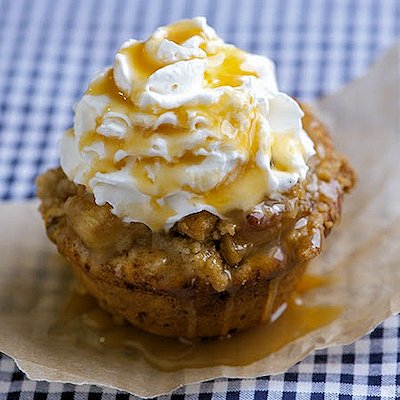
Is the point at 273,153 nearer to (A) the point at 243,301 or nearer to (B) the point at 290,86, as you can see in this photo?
(A) the point at 243,301

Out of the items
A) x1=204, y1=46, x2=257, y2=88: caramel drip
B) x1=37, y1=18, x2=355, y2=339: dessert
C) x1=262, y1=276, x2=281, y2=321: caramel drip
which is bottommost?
x1=262, y1=276, x2=281, y2=321: caramel drip

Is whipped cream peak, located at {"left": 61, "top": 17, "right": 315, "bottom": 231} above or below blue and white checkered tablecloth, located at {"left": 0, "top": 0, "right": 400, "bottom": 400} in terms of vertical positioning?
above

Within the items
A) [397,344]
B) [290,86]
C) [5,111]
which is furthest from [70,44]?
[397,344]

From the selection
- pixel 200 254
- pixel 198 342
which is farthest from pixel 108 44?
pixel 200 254

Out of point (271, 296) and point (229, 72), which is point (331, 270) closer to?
point (271, 296)

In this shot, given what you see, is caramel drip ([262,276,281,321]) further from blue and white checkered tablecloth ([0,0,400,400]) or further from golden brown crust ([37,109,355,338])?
blue and white checkered tablecloth ([0,0,400,400])

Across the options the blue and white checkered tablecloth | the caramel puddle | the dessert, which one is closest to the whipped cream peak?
the dessert

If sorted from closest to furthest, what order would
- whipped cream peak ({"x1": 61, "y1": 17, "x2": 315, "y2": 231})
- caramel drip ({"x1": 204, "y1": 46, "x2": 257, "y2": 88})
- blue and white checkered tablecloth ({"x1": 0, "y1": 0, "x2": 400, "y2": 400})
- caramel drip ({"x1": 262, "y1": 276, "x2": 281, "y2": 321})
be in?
whipped cream peak ({"x1": 61, "y1": 17, "x2": 315, "y2": 231})
caramel drip ({"x1": 204, "y1": 46, "x2": 257, "y2": 88})
caramel drip ({"x1": 262, "y1": 276, "x2": 281, "y2": 321})
blue and white checkered tablecloth ({"x1": 0, "y1": 0, "x2": 400, "y2": 400})

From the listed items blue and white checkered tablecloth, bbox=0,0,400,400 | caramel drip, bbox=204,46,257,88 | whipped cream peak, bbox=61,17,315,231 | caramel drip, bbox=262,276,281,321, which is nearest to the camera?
whipped cream peak, bbox=61,17,315,231
